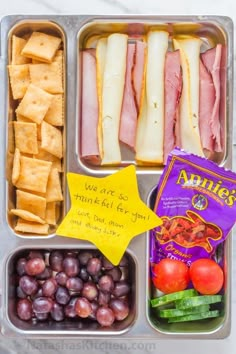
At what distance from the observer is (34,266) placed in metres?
1.40

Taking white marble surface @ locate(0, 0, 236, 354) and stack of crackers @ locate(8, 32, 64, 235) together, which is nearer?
stack of crackers @ locate(8, 32, 64, 235)

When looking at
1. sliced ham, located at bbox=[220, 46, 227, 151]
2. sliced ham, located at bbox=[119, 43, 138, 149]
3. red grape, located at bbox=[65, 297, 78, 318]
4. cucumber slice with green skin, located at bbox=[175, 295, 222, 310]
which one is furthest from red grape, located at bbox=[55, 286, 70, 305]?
sliced ham, located at bbox=[220, 46, 227, 151]

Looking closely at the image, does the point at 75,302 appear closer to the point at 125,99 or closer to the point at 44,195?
the point at 44,195

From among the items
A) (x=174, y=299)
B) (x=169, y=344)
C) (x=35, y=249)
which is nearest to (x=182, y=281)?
(x=174, y=299)

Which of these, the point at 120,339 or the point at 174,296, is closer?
the point at 174,296

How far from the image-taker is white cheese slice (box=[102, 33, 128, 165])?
1.42m

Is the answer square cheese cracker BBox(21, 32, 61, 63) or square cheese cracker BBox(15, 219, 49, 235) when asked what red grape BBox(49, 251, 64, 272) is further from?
square cheese cracker BBox(21, 32, 61, 63)

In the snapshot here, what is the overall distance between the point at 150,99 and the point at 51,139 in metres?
0.23

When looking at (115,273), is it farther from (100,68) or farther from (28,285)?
(100,68)

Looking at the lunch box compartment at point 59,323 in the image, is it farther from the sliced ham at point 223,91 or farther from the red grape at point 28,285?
the sliced ham at point 223,91

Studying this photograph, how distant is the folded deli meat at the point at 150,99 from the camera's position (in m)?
1.42

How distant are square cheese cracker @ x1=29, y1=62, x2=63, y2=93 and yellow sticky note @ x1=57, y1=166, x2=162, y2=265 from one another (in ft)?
0.62

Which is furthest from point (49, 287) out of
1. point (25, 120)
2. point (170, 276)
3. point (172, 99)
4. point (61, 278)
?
point (172, 99)

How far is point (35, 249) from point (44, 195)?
12cm
